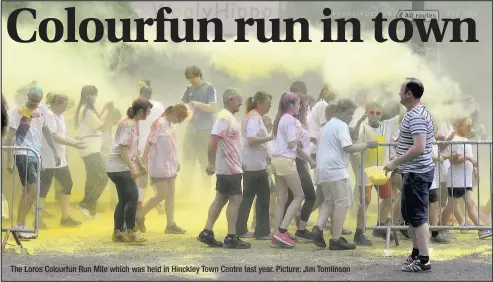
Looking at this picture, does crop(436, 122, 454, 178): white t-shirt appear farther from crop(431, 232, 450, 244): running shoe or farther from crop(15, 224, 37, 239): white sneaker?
crop(15, 224, 37, 239): white sneaker

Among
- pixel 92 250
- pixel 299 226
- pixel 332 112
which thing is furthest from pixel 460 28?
pixel 92 250

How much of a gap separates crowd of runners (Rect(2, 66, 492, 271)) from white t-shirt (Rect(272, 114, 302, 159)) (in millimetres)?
12

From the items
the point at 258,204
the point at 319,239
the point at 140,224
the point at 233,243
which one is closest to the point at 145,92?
the point at 140,224

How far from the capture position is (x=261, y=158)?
1042cm

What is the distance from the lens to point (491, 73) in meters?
14.1

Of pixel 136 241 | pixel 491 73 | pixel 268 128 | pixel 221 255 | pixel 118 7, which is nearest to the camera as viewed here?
pixel 221 255

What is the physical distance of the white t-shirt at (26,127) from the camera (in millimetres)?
10453

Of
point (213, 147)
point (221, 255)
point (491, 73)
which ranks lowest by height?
point (221, 255)

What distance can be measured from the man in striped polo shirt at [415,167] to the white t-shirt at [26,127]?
384cm

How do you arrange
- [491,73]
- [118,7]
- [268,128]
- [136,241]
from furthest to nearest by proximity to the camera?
[491,73] → [118,7] → [268,128] → [136,241]

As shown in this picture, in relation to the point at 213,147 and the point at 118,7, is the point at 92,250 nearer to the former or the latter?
the point at 213,147

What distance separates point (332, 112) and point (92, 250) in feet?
8.93

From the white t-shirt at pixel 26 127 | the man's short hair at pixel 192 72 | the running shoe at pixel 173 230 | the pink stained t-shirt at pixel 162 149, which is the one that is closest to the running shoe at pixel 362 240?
the running shoe at pixel 173 230

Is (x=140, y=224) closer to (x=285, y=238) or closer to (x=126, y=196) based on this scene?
(x=126, y=196)
